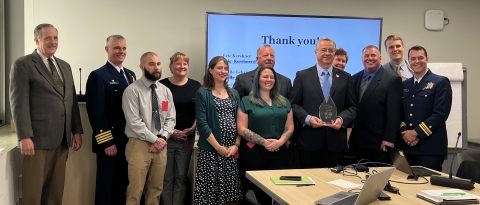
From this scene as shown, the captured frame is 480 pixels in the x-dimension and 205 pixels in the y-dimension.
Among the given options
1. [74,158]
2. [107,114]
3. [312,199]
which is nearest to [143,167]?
[107,114]

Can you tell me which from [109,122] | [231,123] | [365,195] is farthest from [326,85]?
[109,122]

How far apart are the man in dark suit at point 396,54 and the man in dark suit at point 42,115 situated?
9.69 ft

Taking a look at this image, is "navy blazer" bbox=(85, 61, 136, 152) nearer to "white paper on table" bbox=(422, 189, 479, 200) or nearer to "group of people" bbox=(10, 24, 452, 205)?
"group of people" bbox=(10, 24, 452, 205)

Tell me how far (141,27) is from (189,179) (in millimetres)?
1826

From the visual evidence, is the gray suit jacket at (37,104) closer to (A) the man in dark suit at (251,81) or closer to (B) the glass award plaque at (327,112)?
(A) the man in dark suit at (251,81)

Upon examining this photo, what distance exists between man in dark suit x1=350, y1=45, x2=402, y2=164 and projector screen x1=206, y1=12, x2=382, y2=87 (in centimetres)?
120

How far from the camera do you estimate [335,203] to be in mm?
1923

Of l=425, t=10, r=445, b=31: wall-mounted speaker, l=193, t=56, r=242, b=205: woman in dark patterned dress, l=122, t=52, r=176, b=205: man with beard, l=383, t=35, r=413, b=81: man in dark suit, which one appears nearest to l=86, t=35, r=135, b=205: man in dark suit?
l=122, t=52, r=176, b=205: man with beard

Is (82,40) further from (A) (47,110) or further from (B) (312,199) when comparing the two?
(B) (312,199)

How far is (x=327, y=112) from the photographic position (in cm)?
333

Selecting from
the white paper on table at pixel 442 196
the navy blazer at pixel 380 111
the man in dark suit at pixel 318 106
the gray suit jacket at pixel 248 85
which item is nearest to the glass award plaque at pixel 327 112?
the man in dark suit at pixel 318 106

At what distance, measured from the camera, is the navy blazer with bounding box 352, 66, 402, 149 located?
342 centimetres

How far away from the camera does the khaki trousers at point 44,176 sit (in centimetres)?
298

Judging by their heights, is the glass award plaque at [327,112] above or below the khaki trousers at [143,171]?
above
